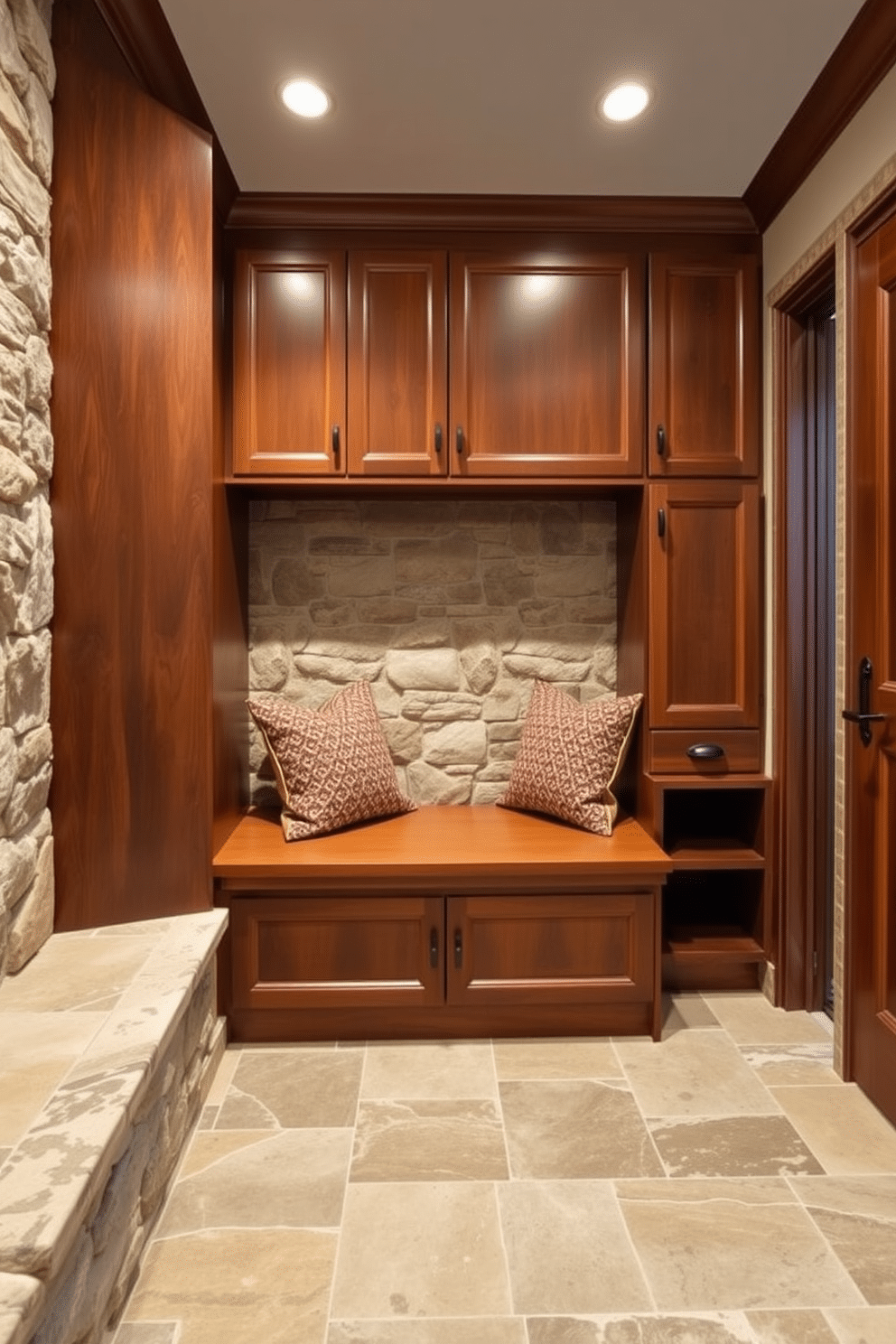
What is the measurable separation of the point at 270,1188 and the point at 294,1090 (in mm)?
384

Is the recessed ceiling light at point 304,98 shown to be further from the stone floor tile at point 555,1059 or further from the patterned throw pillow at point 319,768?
the stone floor tile at point 555,1059

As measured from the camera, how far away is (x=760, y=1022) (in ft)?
8.28

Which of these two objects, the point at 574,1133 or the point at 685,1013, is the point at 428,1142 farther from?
the point at 685,1013

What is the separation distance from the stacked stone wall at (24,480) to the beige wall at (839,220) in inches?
77.5

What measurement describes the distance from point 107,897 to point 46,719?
1.58 feet

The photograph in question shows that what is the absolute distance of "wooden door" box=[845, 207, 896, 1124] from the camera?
1.97 metres

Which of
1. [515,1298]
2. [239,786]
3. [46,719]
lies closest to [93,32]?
[46,719]

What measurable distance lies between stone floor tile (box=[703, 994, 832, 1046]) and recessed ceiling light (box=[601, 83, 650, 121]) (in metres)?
2.61

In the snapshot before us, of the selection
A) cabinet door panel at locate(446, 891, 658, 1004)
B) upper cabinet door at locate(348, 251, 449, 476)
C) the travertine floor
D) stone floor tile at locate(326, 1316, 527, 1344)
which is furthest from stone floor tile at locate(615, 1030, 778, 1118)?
upper cabinet door at locate(348, 251, 449, 476)

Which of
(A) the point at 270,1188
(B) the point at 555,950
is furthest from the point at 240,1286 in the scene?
(B) the point at 555,950

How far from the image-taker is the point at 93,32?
200 cm

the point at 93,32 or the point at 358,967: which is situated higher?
the point at 93,32

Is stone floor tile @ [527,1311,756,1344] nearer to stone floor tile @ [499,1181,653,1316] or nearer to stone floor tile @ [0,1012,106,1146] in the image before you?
stone floor tile @ [499,1181,653,1316]

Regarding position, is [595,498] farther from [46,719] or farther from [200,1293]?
[200,1293]
